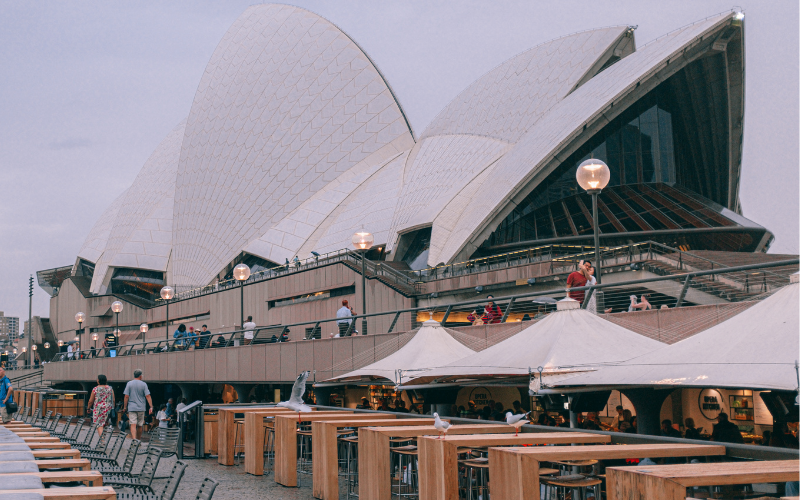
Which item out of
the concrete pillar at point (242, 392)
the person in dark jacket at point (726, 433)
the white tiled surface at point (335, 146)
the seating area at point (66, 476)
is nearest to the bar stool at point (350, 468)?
the seating area at point (66, 476)

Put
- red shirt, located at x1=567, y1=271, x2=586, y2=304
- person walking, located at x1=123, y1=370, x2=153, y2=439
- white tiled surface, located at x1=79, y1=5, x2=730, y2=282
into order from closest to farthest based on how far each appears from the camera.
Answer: red shirt, located at x1=567, y1=271, x2=586, y2=304 < person walking, located at x1=123, y1=370, x2=153, y2=439 < white tiled surface, located at x1=79, y1=5, x2=730, y2=282

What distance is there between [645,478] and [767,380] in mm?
1905


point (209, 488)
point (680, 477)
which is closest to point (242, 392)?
point (209, 488)

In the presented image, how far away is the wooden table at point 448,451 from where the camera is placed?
6133 millimetres

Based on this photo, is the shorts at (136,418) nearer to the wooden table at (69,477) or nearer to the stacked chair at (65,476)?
the stacked chair at (65,476)

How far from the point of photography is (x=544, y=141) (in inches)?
1118

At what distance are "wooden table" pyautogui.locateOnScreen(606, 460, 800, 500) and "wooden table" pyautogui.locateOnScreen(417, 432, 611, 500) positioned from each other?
6.54ft

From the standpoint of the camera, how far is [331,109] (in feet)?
145

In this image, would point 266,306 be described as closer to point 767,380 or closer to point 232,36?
point 232,36

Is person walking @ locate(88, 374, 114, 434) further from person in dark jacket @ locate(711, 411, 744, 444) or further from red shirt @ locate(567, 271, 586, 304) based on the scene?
person in dark jacket @ locate(711, 411, 744, 444)

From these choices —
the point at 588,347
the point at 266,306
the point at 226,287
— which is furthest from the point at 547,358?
the point at 226,287

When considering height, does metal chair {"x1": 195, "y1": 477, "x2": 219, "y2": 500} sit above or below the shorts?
above

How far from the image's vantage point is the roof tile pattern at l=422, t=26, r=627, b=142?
111 ft

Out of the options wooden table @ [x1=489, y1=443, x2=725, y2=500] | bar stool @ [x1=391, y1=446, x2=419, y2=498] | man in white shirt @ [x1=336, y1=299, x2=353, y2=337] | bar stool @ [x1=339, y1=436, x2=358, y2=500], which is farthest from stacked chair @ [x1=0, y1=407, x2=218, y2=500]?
man in white shirt @ [x1=336, y1=299, x2=353, y2=337]
